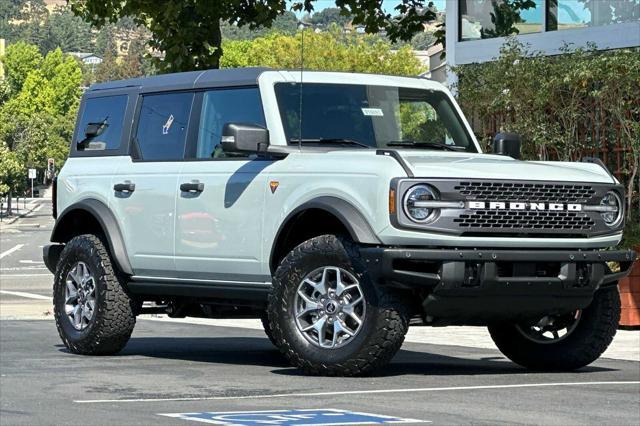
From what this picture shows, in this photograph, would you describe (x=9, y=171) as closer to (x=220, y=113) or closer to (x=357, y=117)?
(x=220, y=113)

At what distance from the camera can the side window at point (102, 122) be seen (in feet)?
45.7

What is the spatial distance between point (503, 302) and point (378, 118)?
1958 mm

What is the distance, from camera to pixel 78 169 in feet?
46.7

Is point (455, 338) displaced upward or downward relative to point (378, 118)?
downward

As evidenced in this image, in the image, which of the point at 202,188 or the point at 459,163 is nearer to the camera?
the point at 459,163

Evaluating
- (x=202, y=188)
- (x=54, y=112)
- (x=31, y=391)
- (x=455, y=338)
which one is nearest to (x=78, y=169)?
(x=202, y=188)

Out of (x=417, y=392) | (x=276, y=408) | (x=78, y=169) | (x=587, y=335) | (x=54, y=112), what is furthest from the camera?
(x=54, y=112)

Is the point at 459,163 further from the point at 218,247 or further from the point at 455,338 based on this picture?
the point at 455,338

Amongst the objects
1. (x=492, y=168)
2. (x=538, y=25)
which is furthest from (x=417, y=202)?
(x=538, y=25)

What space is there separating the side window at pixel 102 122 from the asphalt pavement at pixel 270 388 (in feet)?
5.58

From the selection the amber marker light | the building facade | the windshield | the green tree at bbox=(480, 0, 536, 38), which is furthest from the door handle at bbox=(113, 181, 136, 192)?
the green tree at bbox=(480, 0, 536, 38)

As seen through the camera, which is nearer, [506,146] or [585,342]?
[585,342]

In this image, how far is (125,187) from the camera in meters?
13.4

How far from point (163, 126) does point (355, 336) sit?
296 centimetres
